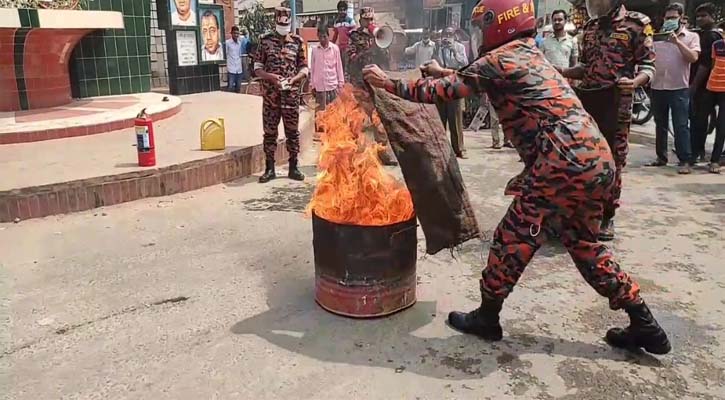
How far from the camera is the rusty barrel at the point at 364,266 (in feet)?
10.9

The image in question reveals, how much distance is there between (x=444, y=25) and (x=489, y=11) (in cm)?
682

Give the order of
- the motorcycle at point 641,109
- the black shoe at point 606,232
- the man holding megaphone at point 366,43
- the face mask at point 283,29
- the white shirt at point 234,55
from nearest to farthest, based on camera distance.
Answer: the black shoe at point 606,232 < the face mask at point 283,29 < the man holding megaphone at point 366,43 < the motorcycle at point 641,109 < the white shirt at point 234,55

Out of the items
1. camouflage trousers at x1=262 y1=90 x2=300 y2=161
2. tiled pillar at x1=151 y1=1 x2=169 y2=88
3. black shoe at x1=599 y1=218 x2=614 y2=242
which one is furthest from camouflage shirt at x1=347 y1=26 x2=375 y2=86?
tiled pillar at x1=151 y1=1 x2=169 y2=88

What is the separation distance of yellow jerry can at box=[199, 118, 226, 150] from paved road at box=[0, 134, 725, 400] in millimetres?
1667

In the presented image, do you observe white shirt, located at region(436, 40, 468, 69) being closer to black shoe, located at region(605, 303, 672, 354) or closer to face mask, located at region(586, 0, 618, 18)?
face mask, located at region(586, 0, 618, 18)

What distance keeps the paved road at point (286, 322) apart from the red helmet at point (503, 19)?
162 cm

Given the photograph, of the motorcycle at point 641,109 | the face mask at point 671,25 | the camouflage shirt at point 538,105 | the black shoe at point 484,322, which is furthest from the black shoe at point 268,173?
the motorcycle at point 641,109

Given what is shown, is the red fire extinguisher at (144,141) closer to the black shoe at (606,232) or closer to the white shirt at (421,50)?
the black shoe at (606,232)

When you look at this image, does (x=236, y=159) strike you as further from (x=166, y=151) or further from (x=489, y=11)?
(x=489, y=11)

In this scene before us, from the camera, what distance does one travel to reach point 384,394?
2742 millimetres

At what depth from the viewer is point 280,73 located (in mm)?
6535

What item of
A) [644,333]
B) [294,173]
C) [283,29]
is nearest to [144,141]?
[294,173]

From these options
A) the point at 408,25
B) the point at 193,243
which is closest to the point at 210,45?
the point at 408,25

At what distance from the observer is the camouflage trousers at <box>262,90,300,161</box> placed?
21.7 ft
